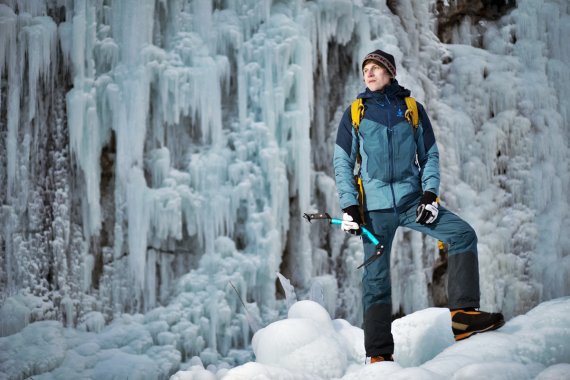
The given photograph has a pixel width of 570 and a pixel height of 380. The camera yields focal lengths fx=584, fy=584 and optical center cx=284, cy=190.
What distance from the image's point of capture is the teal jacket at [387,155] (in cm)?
338

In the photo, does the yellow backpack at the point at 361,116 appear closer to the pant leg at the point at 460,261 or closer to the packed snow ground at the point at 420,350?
the pant leg at the point at 460,261

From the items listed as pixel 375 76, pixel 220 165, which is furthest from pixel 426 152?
pixel 220 165

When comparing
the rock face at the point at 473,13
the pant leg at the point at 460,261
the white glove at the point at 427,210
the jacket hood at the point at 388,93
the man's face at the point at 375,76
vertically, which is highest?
the rock face at the point at 473,13

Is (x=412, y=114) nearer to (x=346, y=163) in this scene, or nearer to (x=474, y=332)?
(x=346, y=163)

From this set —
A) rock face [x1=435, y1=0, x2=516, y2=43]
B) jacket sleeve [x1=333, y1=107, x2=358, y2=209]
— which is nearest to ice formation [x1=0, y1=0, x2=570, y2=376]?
rock face [x1=435, y1=0, x2=516, y2=43]

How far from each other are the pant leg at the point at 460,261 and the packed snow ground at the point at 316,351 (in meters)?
0.22

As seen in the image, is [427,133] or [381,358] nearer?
[381,358]

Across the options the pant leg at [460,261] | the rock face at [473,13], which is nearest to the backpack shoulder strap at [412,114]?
the pant leg at [460,261]

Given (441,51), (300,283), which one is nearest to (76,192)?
(300,283)

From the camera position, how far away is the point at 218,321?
20.5 ft

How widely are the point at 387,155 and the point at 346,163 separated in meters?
0.24

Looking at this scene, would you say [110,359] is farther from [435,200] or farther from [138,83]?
[435,200]

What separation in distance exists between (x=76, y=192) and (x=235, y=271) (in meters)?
1.95

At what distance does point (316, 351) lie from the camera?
150 inches
